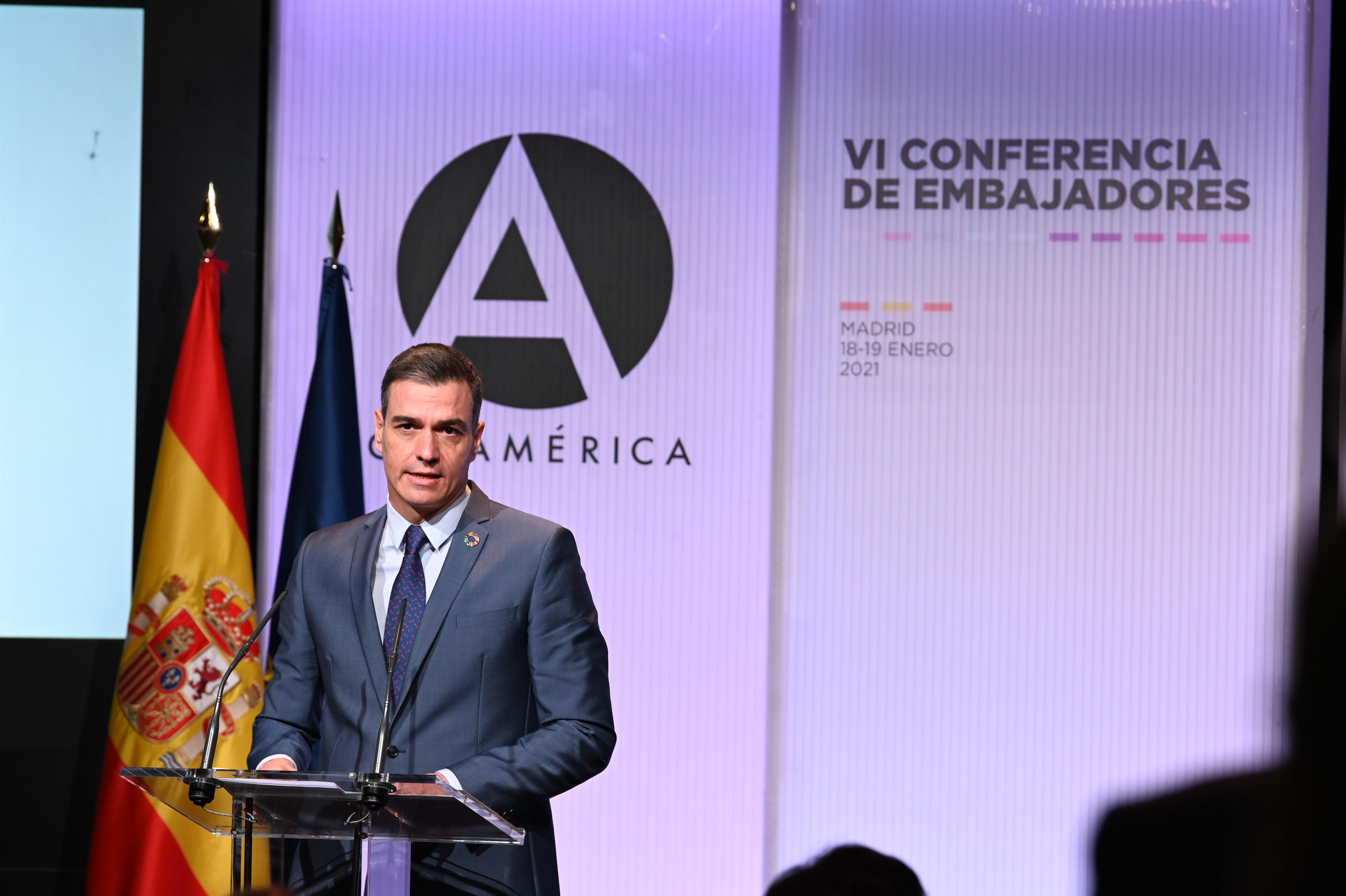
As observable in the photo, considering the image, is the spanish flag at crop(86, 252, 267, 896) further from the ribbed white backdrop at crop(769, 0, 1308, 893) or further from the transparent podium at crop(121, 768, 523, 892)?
the ribbed white backdrop at crop(769, 0, 1308, 893)

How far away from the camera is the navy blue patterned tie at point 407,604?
2311 mm

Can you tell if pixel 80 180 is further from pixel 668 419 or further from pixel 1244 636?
pixel 1244 636

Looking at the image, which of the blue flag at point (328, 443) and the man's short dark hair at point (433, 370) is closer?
the man's short dark hair at point (433, 370)

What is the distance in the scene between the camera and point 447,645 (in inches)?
91.4

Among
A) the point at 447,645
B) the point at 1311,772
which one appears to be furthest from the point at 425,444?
the point at 1311,772

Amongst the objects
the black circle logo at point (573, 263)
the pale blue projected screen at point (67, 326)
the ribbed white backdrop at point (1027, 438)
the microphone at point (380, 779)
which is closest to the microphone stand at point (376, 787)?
the microphone at point (380, 779)

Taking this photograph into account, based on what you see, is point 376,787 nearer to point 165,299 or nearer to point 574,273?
point 574,273

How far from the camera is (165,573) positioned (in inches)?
139

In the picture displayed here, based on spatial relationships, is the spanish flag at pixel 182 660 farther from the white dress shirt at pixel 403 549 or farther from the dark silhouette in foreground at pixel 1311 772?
the dark silhouette in foreground at pixel 1311 772

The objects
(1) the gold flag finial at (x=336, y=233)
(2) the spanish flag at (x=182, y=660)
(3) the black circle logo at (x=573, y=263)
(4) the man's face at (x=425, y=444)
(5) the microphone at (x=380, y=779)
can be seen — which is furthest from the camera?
(3) the black circle logo at (x=573, y=263)

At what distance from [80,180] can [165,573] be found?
1.29 meters

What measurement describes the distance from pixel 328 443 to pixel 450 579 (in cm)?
143

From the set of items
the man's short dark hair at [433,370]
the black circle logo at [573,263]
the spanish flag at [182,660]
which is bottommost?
the spanish flag at [182,660]

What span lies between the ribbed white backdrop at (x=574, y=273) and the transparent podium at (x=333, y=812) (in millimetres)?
1825
